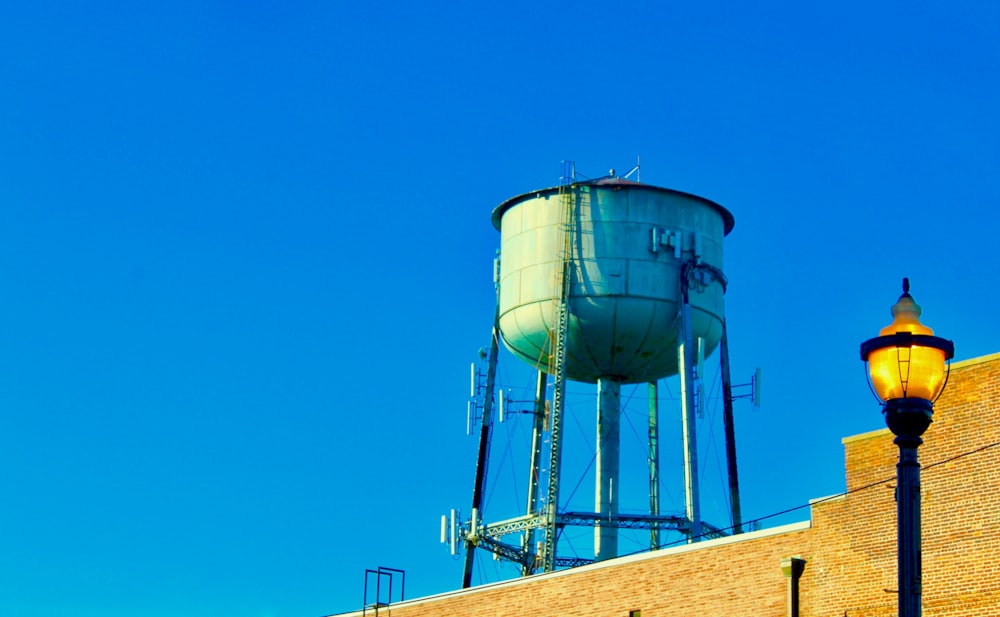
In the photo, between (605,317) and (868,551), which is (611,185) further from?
(868,551)

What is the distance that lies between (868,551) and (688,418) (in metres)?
15.1

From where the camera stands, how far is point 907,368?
514 inches

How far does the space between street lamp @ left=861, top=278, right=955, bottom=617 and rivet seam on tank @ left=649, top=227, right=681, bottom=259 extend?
32.3 metres

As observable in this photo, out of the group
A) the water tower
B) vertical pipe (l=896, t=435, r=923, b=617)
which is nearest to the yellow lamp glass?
vertical pipe (l=896, t=435, r=923, b=617)

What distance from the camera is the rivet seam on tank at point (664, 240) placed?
149 ft

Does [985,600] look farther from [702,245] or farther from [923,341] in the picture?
[702,245]

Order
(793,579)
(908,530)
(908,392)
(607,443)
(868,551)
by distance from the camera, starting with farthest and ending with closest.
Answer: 1. (607,443)
2. (793,579)
3. (868,551)
4. (908,392)
5. (908,530)

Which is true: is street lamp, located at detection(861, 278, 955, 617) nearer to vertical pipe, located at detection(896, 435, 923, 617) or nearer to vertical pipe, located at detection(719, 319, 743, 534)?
vertical pipe, located at detection(896, 435, 923, 617)

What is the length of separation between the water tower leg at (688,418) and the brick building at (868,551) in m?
9.04

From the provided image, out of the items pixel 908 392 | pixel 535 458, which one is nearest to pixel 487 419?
pixel 535 458

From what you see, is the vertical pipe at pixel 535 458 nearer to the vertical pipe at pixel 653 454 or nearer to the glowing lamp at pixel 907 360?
the vertical pipe at pixel 653 454

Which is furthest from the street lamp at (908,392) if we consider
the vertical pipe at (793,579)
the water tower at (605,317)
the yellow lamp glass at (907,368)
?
the water tower at (605,317)

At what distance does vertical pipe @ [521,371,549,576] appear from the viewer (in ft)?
148

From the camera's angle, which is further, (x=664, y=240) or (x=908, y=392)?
(x=664, y=240)
